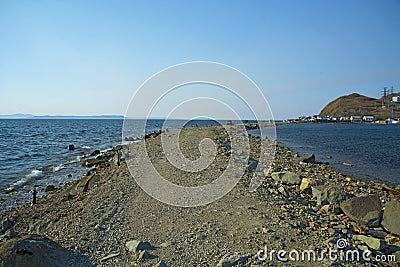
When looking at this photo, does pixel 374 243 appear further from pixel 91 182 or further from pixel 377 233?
pixel 91 182

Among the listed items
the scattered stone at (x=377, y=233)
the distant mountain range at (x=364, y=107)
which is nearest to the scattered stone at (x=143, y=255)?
the scattered stone at (x=377, y=233)

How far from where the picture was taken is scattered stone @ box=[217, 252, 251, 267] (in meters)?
4.50

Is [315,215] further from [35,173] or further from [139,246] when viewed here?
[35,173]

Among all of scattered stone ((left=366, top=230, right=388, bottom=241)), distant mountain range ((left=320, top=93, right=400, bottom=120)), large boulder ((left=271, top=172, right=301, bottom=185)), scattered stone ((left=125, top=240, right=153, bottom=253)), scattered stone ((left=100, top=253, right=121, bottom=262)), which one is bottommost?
scattered stone ((left=100, top=253, right=121, bottom=262))

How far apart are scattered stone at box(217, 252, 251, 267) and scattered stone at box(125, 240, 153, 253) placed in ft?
4.56

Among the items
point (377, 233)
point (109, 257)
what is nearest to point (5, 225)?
point (109, 257)

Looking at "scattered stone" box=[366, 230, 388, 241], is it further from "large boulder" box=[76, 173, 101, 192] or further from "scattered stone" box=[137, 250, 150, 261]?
"large boulder" box=[76, 173, 101, 192]

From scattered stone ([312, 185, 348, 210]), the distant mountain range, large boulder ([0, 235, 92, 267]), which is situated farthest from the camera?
the distant mountain range

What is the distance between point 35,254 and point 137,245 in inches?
62.0

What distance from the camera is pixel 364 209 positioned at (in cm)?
716

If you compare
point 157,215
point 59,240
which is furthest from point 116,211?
point 59,240

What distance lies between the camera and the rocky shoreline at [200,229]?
15.7 feet

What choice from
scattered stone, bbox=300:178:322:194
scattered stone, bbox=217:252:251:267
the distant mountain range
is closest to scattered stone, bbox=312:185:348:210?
scattered stone, bbox=300:178:322:194

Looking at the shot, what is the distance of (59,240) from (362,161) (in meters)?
18.4
